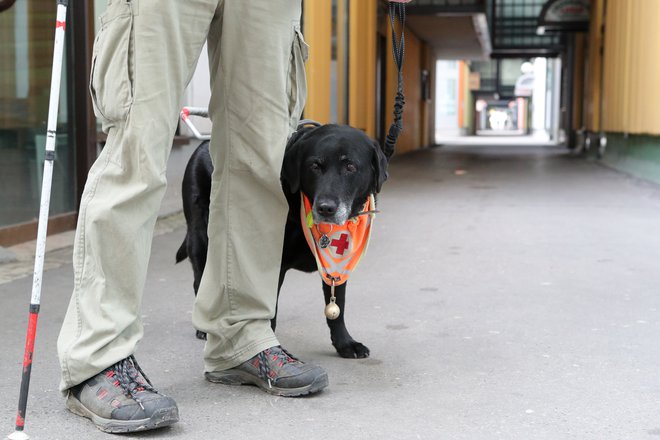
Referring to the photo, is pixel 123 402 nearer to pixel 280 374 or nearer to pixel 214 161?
pixel 280 374

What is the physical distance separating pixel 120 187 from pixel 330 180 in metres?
0.71

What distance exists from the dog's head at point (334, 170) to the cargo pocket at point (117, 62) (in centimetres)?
68

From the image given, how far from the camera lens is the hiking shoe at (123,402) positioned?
7.21 ft

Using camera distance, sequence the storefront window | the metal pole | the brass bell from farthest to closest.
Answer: the storefront window
the brass bell
the metal pole

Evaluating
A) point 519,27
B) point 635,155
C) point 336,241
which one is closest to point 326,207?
point 336,241

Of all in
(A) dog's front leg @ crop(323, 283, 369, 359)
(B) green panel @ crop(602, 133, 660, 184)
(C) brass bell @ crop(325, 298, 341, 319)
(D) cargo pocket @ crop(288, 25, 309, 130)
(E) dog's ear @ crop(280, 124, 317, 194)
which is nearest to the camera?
(D) cargo pocket @ crop(288, 25, 309, 130)

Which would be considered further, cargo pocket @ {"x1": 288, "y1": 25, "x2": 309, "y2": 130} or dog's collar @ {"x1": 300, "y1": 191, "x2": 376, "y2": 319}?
dog's collar @ {"x1": 300, "y1": 191, "x2": 376, "y2": 319}

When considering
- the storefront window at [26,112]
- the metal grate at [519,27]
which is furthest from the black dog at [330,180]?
the metal grate at [519,27]

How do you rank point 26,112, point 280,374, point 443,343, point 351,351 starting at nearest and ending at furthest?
1. point 280,374
2. point 351,351
3. point 443,343
4. point 26,112

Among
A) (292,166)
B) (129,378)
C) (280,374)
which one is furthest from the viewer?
(292,166)

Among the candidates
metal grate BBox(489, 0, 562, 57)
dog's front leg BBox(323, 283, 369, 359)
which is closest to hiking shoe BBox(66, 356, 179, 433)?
dog's front leg BBox(323, 283, 369, 359)

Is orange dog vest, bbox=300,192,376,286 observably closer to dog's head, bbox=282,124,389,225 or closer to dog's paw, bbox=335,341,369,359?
dog's head, bbox=282,124,389,225

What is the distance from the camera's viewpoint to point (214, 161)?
2646 millimetres

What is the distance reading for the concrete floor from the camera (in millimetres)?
2381
